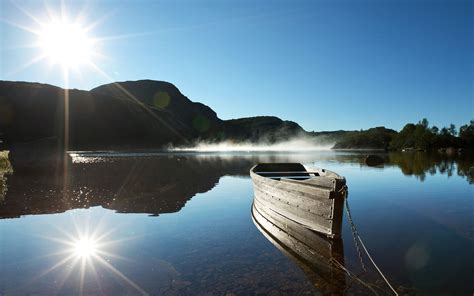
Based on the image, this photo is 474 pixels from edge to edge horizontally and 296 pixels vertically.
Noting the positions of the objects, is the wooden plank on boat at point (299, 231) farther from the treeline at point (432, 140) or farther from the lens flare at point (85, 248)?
the treeline at point (432, 140)

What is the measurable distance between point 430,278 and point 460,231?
249 inches

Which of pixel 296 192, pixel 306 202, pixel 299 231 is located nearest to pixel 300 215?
pixel 299 231

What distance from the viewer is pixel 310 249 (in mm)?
11555

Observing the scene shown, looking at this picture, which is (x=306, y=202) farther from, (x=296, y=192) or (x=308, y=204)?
(x=296, y=192)

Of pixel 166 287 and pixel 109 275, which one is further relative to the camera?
pixel 109 275

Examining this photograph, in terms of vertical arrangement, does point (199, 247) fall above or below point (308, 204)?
below

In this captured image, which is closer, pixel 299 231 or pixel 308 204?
pixel 308 204

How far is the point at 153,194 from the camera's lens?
25.3 m

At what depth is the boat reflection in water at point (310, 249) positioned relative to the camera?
9047mm

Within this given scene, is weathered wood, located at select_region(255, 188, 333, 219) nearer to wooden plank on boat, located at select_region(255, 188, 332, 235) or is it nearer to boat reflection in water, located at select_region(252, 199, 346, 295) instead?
wooden plank on boat, located at select_region(255, 188, 332, 235)

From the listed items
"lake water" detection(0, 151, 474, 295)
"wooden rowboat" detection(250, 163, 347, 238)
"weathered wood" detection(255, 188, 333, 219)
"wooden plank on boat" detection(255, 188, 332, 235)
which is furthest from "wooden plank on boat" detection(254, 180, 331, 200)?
"lake water" detection(0, 151, 474, 295)

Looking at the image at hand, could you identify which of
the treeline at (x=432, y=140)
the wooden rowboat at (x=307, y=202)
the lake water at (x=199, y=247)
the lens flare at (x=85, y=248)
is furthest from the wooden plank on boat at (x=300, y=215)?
the treeline at (x=432, y=140)

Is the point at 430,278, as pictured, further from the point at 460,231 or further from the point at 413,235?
the point at 460,231

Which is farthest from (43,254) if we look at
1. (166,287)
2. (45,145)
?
(45,145)
